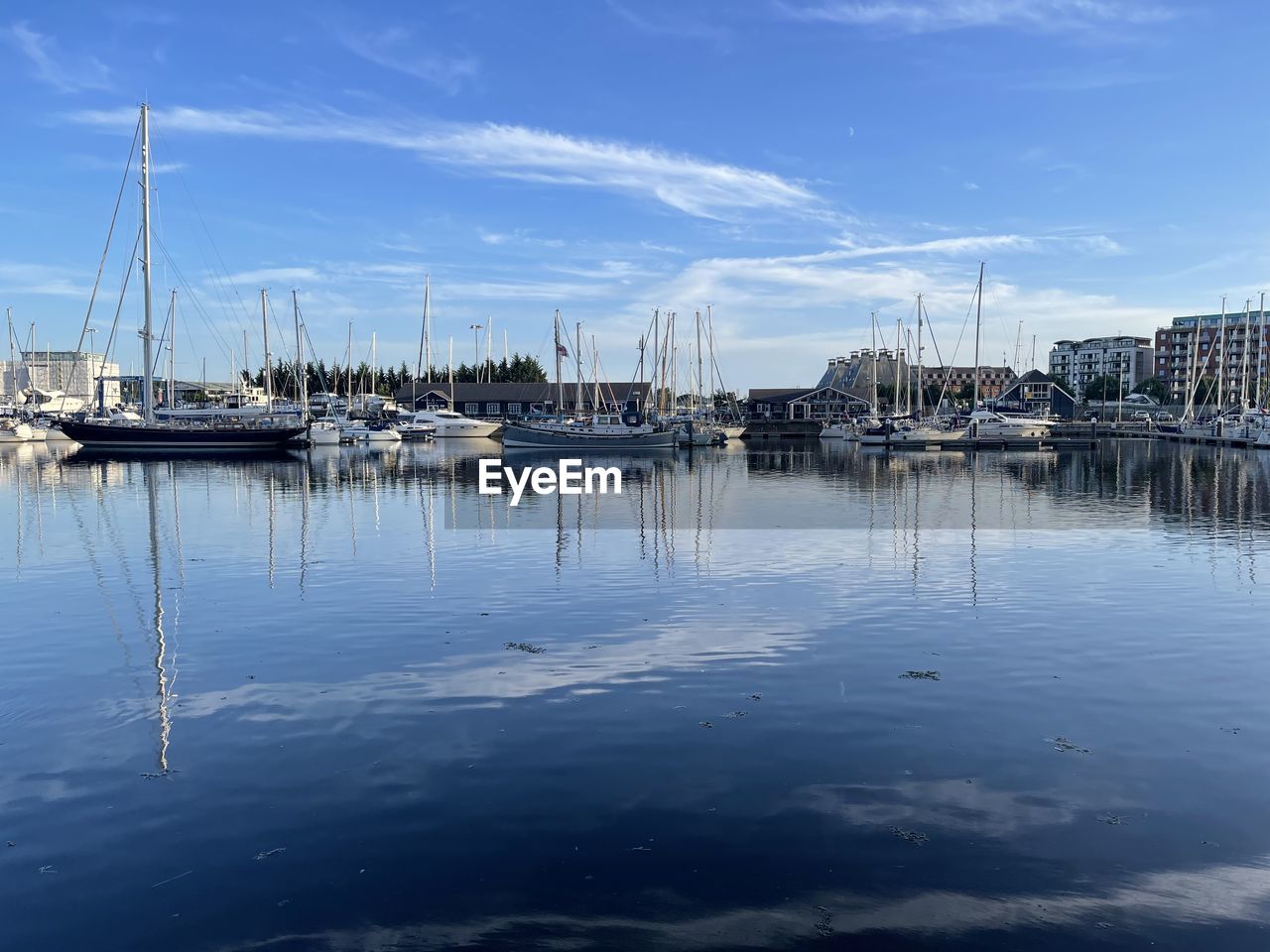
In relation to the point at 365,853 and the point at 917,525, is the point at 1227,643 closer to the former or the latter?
the point at 365,853

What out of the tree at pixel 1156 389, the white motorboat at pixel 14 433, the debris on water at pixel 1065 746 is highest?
the tree at pixel 1156 389

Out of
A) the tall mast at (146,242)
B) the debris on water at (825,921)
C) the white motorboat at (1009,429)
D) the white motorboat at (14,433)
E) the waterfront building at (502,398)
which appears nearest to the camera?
the debris on water at (825,921)

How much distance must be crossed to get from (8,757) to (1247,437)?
97.4 meters

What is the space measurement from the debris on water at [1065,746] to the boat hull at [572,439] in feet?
250

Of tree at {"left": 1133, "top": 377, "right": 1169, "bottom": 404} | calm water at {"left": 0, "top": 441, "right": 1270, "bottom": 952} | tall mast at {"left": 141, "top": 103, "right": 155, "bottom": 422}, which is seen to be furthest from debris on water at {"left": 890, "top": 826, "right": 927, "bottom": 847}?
tree at {"left": 1133, "top": 377, "right": 1169, "bottom": 404}

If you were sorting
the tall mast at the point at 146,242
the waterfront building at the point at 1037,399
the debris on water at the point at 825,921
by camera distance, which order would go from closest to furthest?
the debris on water at the point at 825,921 < the tall mast at the point at 146,242 < the waterfront building at the point at 1037,399

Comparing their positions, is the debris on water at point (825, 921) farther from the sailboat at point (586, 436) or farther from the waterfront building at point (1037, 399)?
the waterfront building at point (1037, 399)

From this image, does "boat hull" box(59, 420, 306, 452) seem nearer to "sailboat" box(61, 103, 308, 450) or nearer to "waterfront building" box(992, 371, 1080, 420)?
"sailboat" box(61, 103, 308, 450)

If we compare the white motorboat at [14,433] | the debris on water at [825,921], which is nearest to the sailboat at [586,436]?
the white motorboat at [14,433]

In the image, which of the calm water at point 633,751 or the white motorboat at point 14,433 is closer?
the calm water at point 633,751

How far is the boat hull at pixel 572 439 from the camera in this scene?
285 feet

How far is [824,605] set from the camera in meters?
17.7

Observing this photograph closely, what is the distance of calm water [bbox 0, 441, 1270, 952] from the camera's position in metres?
7.11

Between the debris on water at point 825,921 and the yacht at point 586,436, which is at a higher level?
the yacht at point 586,436
